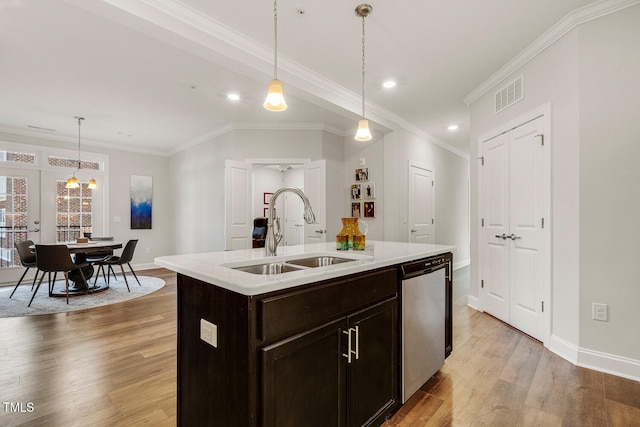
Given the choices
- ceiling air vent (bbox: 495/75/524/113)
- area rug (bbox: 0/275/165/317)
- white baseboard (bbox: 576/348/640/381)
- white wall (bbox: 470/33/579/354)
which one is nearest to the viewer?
white baseboard (bbox: 576/348/640/381)

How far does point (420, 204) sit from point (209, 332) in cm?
488

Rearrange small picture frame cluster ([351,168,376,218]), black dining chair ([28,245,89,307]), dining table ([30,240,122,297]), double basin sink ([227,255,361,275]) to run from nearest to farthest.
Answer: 1. double basin sink ([227,255,361,275])
2. black dining chair ([28,245,89,307])
3. dining table ([30,240,122,297])
4. small picture frame cluster ([351,168,376,218])

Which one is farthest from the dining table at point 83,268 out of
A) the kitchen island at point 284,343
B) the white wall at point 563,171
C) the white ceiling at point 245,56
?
the white wall at point 563,171

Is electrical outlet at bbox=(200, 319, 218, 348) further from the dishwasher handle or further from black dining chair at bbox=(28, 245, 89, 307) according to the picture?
black dining chair at bbox=(28, 245, 89, 307)

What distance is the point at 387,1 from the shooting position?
90.8 inches

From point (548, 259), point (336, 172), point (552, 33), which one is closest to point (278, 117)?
point (336, 172)

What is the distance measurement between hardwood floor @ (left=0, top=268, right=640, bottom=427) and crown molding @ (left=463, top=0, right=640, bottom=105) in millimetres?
2692

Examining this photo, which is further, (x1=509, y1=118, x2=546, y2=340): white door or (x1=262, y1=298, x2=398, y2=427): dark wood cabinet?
(x1=509, y1=118, x2=546, y2=340): white door

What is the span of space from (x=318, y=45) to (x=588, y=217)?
2.68 meters

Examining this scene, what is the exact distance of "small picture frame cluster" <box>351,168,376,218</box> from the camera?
5145 millimetres

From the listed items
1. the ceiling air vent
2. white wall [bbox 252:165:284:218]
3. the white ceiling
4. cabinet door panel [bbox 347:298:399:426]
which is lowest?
cabinet door panel [bbox 347:298:399:426]

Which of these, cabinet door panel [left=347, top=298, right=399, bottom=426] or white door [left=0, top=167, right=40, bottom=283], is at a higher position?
white door [left=0, top=167, right=40, bottom=283]

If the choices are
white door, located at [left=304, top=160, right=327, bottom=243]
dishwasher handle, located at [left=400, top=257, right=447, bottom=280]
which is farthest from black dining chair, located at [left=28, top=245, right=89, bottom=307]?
dishwasher handle, located at [left=400, top=257, right=447, bottom=280]

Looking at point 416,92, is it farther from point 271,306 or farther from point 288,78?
point 271,306
